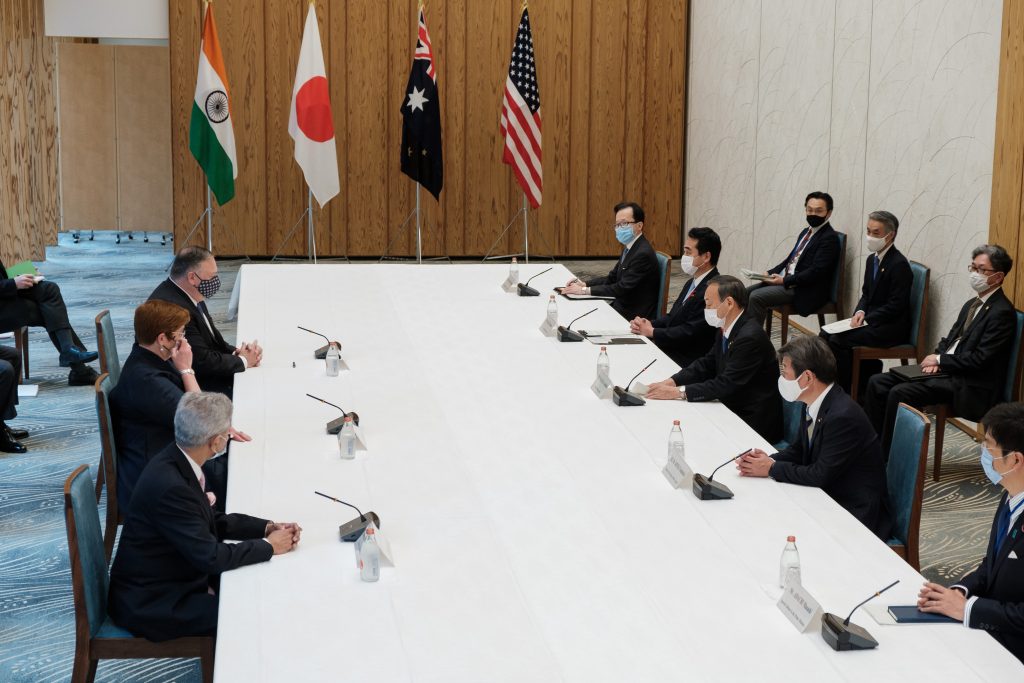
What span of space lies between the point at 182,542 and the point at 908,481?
244cm

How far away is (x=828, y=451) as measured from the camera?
13.8 feet

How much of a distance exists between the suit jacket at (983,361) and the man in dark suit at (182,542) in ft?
13.0

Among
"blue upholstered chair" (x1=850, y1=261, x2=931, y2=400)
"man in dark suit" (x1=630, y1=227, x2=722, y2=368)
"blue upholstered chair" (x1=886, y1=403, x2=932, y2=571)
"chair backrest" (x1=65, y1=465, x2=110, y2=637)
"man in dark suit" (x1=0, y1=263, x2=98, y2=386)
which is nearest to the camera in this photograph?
"chair backrest" (x1=65, y1=465, x2=110, y2=637)

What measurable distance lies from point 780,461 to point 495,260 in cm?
884

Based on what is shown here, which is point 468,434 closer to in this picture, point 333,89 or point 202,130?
point 202,130

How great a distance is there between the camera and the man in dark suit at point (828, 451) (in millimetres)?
4160

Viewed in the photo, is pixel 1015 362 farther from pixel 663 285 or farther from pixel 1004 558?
pixel 1004 558

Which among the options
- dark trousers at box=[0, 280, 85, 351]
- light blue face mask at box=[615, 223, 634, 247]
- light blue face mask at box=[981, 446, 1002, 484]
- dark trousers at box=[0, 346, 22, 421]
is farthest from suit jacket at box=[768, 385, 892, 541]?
dark trousers at box=[0, 280, 85, 351]

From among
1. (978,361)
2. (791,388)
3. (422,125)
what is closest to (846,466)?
(791,388)

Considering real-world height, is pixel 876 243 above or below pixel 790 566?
above

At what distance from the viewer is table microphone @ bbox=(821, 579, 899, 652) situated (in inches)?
115

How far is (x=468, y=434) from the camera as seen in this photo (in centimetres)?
462

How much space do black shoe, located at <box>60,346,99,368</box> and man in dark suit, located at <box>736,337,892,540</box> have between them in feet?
17.0

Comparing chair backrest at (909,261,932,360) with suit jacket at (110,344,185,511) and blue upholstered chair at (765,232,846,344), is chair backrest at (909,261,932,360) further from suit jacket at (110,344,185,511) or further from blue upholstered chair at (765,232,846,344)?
suit jacket at (110,344,185,511)
